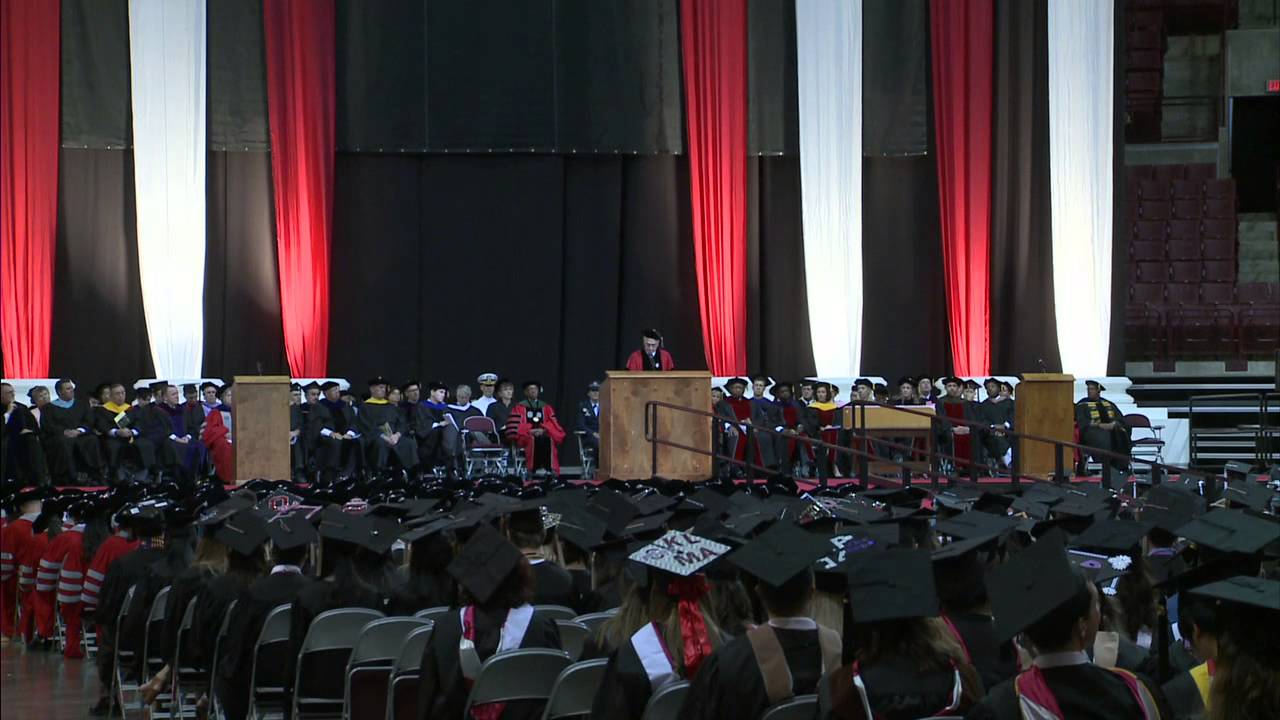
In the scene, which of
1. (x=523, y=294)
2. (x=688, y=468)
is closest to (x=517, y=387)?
(x=523, y=294)

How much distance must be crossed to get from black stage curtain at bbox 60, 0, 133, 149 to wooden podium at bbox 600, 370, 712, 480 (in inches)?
327

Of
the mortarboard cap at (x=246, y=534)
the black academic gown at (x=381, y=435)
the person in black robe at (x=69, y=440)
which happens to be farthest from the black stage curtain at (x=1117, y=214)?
the mortarboard cap at (x=246, y=534)

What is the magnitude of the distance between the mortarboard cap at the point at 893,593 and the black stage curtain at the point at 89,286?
16532 millimetres

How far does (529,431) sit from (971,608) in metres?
12.9

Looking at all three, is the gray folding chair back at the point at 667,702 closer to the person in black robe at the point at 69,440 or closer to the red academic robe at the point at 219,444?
the person in black robe at the point at 69,440

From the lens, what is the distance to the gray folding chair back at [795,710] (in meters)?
3.15

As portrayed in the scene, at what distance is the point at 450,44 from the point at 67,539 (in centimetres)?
1049

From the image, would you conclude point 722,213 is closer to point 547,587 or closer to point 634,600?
point 547,587

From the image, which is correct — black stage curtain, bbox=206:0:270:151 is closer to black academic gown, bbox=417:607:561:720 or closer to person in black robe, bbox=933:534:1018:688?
black academic gown, bbox=417:607:561:720

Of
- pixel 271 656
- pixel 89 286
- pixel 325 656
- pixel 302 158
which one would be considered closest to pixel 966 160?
pixel 302 158

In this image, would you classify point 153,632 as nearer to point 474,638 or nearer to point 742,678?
point 474,638

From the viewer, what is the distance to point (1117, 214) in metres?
18.7

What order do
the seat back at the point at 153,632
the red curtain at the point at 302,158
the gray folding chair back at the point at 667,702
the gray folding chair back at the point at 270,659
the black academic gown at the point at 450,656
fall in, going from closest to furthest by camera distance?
the gray folding chair back at the point at 667,702, the black academic gown at the point at 450,656, the gray folding chair back at the point at 270,659, the seat back at the point at 153,632, the red curtain at the point at 302,158

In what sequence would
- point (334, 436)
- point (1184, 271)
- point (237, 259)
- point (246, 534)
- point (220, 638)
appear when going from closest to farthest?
point (220, 638) → point (246, 534) → point (334, 436) → point (237, 259) → point (1184, 271)
